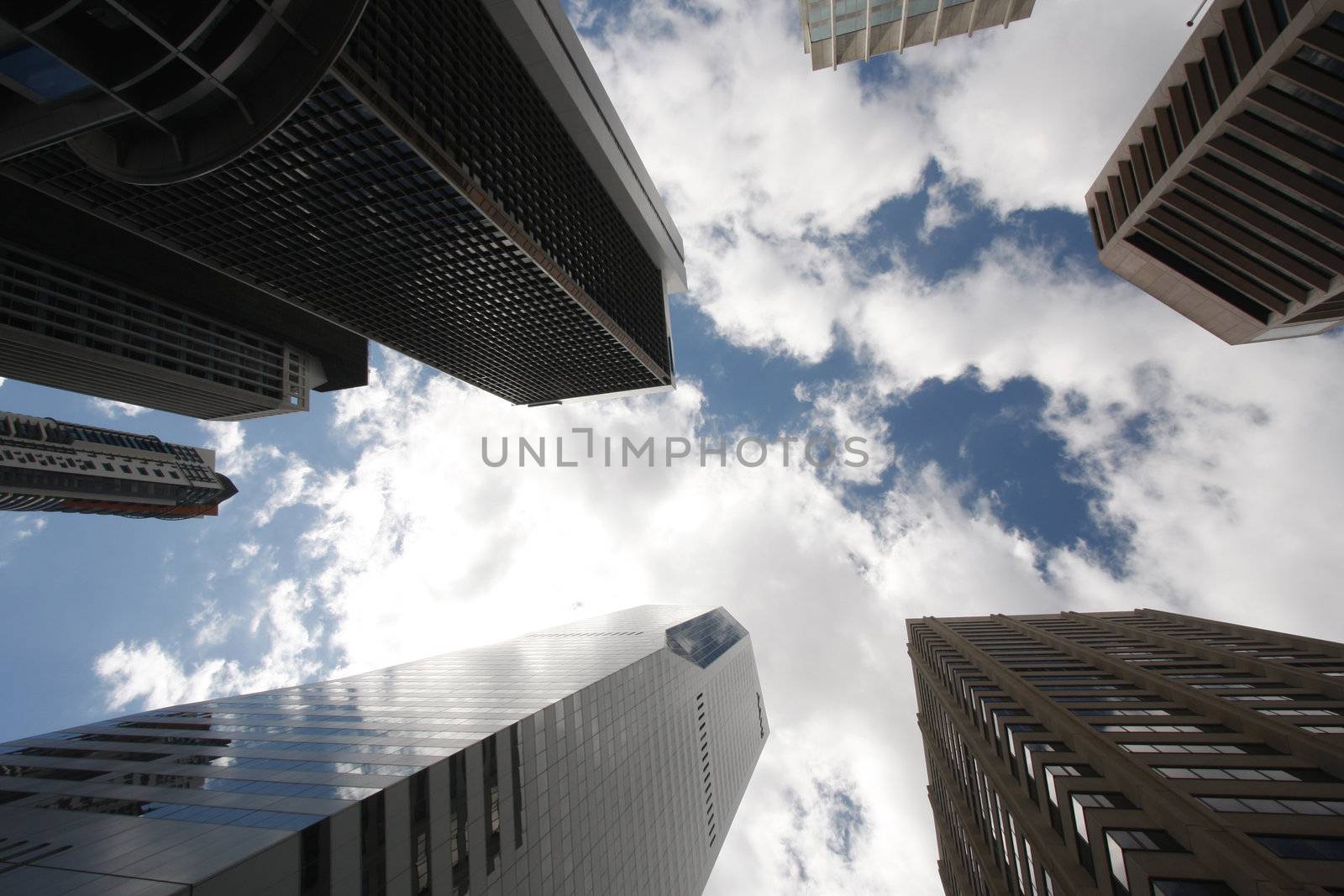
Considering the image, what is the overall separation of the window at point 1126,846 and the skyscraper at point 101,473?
556 feet

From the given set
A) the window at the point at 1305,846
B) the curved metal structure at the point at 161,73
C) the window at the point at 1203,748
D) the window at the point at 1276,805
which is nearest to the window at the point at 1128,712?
the window at the point at 1203,748

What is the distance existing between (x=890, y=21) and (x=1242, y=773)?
60685 mm

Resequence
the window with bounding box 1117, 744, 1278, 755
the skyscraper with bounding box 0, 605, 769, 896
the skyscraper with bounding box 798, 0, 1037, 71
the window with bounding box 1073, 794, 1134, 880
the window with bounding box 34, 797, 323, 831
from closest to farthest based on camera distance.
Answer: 1. the skyscraper with bounding box 0, 605, 769, 896
2. the window with bounding box 34, 797, 323, 831
3. the window with bounding box 1073, 794, 1134, 880
4. the window with bounding box 1117, 744, 1278, 755
5. the skyscraper with bounding box 798, 0, 1037, 71

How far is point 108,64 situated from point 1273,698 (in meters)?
63.3

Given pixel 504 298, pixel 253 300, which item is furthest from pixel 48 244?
pixel 504 298

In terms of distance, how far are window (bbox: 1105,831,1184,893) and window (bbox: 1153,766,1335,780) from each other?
431 cm

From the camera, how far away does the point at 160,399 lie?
116m

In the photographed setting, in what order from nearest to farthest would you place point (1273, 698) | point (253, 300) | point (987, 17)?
1. point (1273, 698)
2. point (987, 17)
3. point (253, 300)

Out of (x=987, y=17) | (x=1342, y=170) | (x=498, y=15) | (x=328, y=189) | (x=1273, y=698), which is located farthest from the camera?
(x=498, y=15)

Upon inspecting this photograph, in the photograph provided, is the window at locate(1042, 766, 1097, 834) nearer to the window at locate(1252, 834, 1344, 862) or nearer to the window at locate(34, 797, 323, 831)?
the window at locate(1252, 834, 1344, 862)

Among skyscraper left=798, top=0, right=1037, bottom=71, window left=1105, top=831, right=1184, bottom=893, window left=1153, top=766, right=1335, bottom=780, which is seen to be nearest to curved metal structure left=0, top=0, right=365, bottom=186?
window left=1105, top=831, right=1184, bottom=893

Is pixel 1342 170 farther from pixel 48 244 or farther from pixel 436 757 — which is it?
pixel 48 244

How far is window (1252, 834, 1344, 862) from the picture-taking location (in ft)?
70.0

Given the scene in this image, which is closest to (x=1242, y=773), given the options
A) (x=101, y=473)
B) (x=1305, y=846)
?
(x=1305, y=846)
